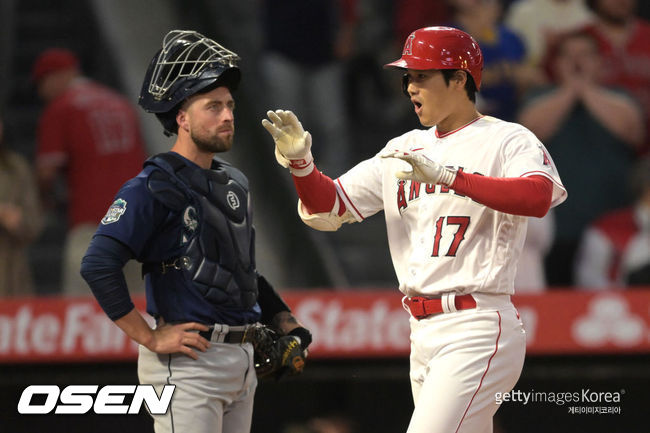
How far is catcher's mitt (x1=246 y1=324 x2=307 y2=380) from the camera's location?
328 cm

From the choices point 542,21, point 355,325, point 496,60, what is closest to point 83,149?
point 355,325

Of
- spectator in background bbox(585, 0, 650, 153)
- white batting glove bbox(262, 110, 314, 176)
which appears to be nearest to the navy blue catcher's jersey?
white batting glove bbox(262, 110, 314, 176)

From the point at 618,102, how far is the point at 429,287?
3.57 m

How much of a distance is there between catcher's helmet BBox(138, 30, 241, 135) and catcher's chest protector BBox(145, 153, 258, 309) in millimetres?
152

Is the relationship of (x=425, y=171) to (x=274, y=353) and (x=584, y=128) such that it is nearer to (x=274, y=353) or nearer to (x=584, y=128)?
(x=274, y=353)

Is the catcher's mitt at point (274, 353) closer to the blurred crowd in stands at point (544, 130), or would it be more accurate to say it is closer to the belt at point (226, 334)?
the belt at point (226, 334)

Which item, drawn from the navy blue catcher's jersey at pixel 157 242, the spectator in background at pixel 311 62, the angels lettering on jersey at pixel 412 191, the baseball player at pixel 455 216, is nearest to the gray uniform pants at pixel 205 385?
→ the navy blue catcher's jersey at pixel 157 242

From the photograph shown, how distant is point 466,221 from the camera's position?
3275mm

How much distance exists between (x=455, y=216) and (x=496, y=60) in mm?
3350

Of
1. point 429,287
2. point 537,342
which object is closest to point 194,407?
point 429,287

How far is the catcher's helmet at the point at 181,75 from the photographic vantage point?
319 centimetres

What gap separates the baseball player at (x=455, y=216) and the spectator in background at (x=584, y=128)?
A: 3.02m

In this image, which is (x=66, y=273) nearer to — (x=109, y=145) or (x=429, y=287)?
(x=109, y=145)

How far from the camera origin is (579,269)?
617cm
